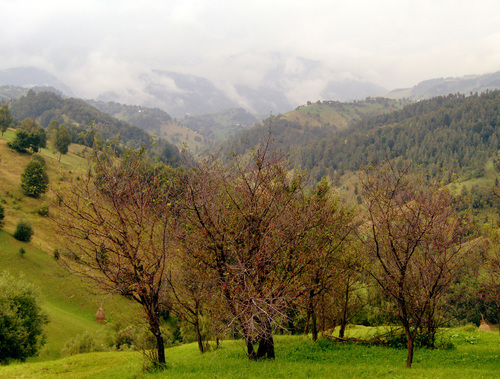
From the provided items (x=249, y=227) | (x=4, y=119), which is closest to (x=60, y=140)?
(x=4, y=119)

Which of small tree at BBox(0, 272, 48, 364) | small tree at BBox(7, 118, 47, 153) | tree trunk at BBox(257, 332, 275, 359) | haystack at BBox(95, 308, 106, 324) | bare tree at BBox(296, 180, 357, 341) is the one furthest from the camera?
small tree at BBox(7, 118, 47, 153)

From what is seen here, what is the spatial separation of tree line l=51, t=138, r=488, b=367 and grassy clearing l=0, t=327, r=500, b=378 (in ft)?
3.83

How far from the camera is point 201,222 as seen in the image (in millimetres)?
13297

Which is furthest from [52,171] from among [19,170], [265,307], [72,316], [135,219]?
[265,307]

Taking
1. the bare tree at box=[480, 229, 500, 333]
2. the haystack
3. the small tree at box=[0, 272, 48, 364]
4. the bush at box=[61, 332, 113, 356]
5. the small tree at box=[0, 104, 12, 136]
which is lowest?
the haystack

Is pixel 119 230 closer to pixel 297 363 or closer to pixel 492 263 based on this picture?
pixel 297 363

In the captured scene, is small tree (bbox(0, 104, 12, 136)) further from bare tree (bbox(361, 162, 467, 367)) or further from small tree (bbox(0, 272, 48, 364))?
bare tree (bbox(361, 162, 467, 367))

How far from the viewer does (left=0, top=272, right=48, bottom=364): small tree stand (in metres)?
26.8

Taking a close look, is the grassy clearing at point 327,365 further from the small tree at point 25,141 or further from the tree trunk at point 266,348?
the small tree at point 25,141

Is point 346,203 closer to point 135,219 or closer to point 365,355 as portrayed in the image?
point 365,355

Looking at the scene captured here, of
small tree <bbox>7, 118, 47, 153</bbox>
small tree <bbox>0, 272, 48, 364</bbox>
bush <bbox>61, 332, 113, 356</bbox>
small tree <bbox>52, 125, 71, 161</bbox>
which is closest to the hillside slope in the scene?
small tree <bbox>0, 272, 48, 364</bbox>

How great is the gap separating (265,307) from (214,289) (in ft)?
12.0

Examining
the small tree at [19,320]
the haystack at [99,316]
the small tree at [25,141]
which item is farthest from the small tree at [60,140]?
the small tree at [19,320]

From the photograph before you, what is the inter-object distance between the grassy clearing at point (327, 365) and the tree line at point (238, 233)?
1.17 metres
